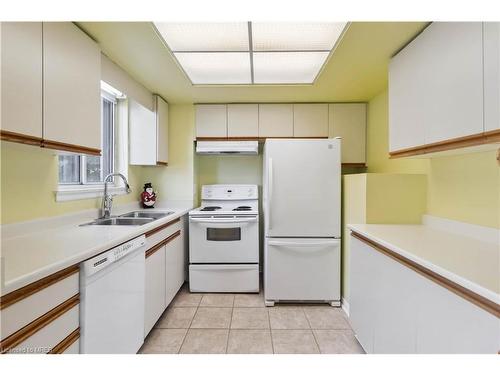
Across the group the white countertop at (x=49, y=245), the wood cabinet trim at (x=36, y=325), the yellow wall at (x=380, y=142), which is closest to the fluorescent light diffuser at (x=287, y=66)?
the yellow wall at (x=380, y=142)

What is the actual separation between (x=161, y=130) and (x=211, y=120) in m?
0.58

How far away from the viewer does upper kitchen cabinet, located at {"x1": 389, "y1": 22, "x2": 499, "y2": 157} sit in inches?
41.5

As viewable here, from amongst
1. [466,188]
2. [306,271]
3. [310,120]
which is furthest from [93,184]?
[466,188]

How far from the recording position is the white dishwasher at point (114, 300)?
1.10 m

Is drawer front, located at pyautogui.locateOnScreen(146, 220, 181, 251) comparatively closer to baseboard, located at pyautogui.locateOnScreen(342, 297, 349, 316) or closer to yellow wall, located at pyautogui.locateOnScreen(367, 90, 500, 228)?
baseboard, located at pyautogui.locateOnScreen(342, 297, 349, 316)

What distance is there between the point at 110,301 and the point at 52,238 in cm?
46

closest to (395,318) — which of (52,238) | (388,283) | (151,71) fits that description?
(388,283)

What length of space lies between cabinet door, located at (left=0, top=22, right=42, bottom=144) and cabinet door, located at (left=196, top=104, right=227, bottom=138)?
5.70ft

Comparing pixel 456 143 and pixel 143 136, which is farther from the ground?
pixel 143 136

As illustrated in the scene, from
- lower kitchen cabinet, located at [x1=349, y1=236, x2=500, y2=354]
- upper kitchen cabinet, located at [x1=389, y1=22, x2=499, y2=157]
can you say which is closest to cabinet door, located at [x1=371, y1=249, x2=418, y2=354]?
lower kitchen cabinet, located at [x1=349, y1=236, x2=500, y2=354]

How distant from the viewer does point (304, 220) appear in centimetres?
A: 241

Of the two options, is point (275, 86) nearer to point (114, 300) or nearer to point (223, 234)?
point (223, 234)

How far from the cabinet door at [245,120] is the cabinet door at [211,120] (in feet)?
0.33

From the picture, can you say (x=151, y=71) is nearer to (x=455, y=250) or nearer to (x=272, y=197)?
(x=272, y=197)
